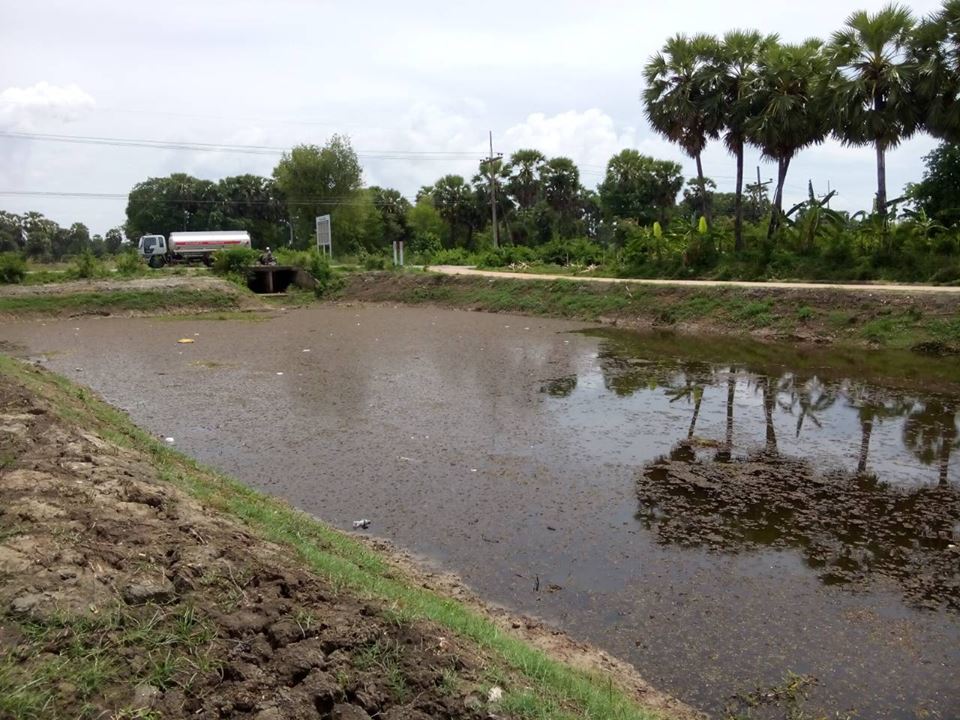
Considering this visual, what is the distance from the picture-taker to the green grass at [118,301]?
2758cm

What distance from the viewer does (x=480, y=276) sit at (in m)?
31.9

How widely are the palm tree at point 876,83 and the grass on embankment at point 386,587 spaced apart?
2290 centimetres

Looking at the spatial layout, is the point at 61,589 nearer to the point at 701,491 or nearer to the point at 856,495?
the point at 701,491

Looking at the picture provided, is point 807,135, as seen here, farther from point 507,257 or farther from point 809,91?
point 507,257

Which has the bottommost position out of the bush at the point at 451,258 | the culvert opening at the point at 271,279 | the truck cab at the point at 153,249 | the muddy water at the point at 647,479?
the muddy water at the point at 647,479

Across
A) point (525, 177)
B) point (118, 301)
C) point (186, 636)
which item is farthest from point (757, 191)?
point (186, 636)

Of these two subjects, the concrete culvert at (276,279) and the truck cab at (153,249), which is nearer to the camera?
the concrete culvert at (276,279)

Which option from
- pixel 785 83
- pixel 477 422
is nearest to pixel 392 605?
pixel 477 422

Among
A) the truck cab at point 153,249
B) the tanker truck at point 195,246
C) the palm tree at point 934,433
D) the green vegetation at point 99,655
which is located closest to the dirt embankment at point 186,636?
the green vegetation at point 99,655

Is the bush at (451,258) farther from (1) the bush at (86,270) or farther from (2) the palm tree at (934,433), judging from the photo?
(2) the palm tree at (934,433)

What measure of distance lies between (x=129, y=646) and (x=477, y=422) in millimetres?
8040

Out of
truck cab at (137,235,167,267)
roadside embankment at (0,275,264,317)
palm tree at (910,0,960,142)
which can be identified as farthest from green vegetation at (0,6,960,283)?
truck cab at (137,235,167,267)

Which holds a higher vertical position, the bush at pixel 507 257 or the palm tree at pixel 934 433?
the bush at pixel 507 257

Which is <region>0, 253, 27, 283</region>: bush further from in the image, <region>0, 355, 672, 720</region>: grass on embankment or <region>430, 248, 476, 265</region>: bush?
<region>0, 355, 672, 720</region>: grass on embankment
